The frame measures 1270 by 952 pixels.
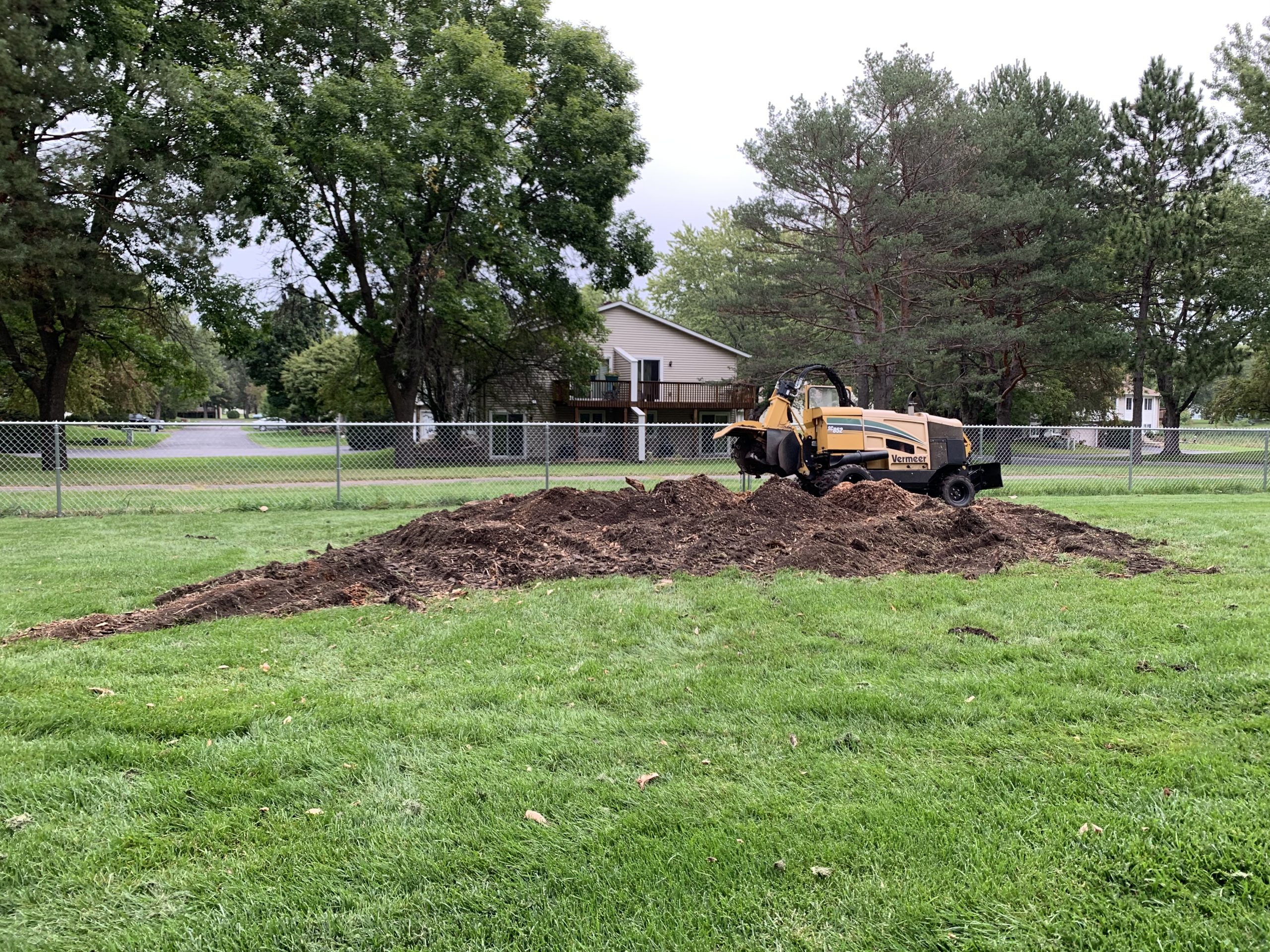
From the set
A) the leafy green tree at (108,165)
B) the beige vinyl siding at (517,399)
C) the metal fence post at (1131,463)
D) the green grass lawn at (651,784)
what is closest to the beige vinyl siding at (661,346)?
the beige vinyl siding at (517,399)

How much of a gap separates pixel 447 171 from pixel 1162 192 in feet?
90.3

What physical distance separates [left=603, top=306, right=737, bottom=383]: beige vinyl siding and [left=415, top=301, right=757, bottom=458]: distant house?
2cm

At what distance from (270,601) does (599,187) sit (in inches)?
931

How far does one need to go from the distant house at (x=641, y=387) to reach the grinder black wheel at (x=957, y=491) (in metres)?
19.2

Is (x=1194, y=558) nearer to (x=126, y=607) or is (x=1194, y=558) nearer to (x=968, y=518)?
(x=968, y=518)

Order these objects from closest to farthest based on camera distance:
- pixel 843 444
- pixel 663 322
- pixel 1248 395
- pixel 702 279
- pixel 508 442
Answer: pixel 843 444 < pixel 508 442 < pixel 663 322 < pixel 1248 395 < pixel 702 279

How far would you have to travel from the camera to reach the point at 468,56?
22.5 metres

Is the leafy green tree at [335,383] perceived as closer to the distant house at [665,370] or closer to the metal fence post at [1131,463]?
the distant house at [665,370]

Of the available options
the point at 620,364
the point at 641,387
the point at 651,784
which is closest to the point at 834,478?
the point at 651,784

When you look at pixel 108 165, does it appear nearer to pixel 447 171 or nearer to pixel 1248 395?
pixel 447 171

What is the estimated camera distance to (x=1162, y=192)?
2925 cm

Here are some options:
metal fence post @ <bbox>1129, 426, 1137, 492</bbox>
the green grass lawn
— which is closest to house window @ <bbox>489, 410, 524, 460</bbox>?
metal fence post @ <bbox>1129, 426, 1137, 492</bbox>

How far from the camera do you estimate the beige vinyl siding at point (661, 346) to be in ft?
107

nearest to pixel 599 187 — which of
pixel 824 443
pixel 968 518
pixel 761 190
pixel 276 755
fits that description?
pixel 761 190
